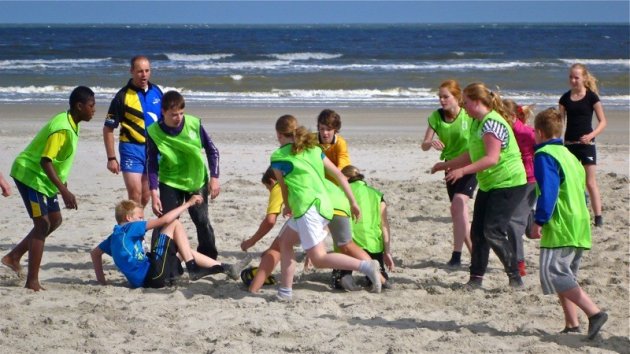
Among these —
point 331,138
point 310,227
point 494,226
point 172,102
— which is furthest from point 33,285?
point 494,226

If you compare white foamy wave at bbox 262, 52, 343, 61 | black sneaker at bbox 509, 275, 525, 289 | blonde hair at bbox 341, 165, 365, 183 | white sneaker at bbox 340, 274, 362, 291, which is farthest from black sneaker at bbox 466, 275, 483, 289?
white foamy wave at bbox 262, 52, 343, 61

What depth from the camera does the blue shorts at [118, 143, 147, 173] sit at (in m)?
7.62

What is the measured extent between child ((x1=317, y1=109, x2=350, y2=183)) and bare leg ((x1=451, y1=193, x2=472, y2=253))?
90 centimetres

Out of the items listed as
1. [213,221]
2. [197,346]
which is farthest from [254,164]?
[197,346]

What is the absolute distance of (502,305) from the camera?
20.9ft

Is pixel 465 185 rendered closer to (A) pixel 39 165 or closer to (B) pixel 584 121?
(B) pixel 584 121

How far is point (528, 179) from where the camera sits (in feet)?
24.2

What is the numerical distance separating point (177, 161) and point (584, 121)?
3977 mm

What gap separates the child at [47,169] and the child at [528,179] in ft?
9.79

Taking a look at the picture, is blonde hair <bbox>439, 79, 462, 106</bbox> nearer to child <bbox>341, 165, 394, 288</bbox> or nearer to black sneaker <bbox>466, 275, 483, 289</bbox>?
child <bbox>341, 165, 394, 288</bbox>

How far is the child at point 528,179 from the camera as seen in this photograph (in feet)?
22.8

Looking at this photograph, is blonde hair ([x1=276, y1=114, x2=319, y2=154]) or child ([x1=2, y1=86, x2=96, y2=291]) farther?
child ([x1=2, y1=86, x2=96, y2=291])

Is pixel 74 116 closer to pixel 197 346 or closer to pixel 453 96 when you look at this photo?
pixel 197 346

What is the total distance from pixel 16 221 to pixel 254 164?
155 inches
